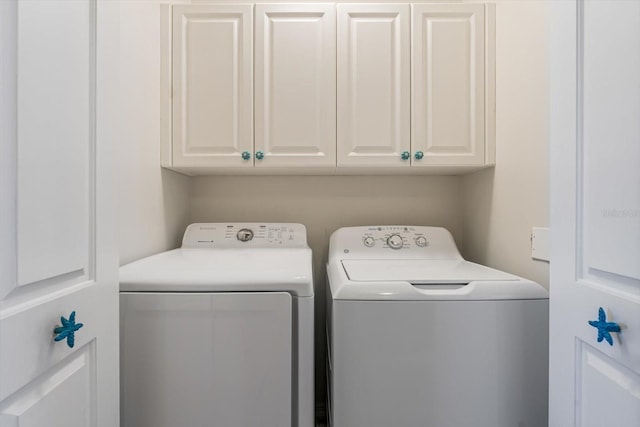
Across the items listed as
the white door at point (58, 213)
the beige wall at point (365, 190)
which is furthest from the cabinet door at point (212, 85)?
the white door at point (58, 213)

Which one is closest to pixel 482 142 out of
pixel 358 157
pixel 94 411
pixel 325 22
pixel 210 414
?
pixel 358 157

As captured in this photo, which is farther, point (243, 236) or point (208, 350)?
point (243, 236)

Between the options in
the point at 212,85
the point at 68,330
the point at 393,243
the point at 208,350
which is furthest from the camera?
the point at 393,243

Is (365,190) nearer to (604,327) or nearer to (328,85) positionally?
(328,85)

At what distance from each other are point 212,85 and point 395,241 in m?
1.15

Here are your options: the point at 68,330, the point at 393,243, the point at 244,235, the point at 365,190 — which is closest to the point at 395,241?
the point at 393,243

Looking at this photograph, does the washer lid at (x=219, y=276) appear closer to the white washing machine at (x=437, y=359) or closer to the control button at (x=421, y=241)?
the white washing machine at (x=437, y=359)

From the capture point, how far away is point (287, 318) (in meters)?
0.90

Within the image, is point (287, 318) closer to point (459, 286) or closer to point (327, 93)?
point (459, 286)

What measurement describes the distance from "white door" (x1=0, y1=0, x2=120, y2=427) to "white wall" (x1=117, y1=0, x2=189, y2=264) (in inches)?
16.4

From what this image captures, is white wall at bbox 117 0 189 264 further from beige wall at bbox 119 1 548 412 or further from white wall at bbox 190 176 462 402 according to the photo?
A: white wall at bbox 190 176 462 402

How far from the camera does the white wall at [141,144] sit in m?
1.15

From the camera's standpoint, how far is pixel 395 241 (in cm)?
156

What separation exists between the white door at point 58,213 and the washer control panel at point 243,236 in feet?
2.49
